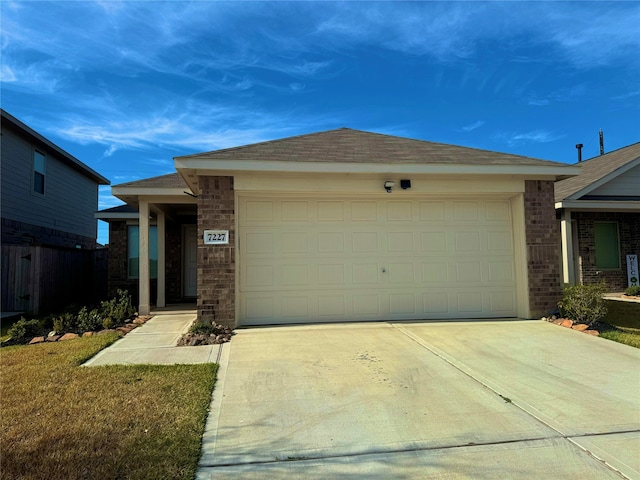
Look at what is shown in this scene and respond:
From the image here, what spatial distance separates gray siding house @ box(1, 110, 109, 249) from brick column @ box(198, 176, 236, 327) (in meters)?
6.97

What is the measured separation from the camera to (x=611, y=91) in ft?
39.3

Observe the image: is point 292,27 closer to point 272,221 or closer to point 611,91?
point 272,221

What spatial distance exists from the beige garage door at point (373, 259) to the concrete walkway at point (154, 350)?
1444 mm

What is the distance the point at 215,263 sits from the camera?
7371 millimetres

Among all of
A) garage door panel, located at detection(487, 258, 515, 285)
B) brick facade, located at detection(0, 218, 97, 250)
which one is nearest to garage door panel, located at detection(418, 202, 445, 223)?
garage door panel, located at detection(487, 258, 515, 285)

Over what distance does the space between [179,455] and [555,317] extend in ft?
24.2

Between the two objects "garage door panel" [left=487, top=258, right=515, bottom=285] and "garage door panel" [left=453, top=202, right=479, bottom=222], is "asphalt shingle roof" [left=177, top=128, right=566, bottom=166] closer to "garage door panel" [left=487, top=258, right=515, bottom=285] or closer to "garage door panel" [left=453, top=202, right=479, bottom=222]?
"garage door panel" [left=453, top=202, right=479, bottom=222]

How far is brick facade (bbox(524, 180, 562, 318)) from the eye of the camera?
8133mm

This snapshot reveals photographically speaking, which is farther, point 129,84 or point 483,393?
point 129,84

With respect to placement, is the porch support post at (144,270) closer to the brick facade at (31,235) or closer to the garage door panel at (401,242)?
the brick facade at (31,235)

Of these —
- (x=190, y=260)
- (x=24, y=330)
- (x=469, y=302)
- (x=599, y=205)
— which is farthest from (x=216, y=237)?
(x=599, y=205)

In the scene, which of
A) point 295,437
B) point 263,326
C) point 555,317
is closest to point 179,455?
point 295,437

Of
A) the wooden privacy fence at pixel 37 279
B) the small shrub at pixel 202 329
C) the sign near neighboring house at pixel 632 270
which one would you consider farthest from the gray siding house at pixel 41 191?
the sign near neighboring house at pixel 632 270

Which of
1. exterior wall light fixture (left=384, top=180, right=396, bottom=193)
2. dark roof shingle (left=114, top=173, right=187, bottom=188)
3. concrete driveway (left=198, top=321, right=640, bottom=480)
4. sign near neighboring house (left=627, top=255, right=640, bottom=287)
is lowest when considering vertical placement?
concrete driveway (left=198, top=321, right=640, bottom=480)
